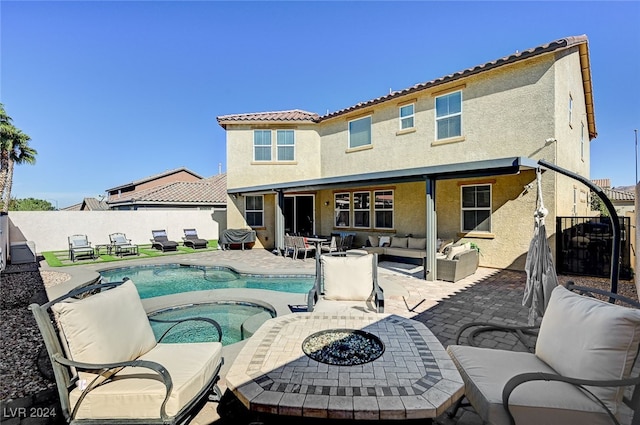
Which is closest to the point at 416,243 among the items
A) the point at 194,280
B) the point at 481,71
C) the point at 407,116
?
the point at 407,116

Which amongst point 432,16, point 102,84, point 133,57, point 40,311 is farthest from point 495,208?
point 102,84

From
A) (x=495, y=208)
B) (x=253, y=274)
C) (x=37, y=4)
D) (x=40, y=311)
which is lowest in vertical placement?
(x=253, y=274)

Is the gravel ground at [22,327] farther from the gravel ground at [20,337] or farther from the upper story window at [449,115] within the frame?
the upper story window at [449,115]

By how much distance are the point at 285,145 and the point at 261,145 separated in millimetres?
1304

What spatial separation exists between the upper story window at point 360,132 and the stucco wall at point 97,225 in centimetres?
1145

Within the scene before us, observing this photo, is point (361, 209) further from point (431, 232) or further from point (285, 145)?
point (431, 232)

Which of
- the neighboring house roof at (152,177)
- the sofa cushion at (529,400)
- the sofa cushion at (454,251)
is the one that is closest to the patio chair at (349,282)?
the sofa cushion at (529,400)

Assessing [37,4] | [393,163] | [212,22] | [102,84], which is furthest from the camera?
[102,84]

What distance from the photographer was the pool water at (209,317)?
580 centimetres

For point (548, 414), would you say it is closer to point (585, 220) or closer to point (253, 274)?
point (253, 274)

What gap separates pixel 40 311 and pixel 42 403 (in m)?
1.61

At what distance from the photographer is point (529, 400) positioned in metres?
2.36

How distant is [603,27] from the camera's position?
10695 mm

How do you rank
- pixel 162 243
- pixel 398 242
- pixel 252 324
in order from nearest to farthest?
pixel 252 324
pixel 398 242
pixel 162 243
